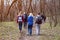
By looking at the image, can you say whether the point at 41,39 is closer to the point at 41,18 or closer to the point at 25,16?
the point at 41,18

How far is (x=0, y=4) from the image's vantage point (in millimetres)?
12859

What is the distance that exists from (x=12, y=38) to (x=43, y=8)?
239 cm

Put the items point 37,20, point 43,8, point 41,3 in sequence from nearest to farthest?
1. point 41,3
2. point 43,8
3. point 37,20

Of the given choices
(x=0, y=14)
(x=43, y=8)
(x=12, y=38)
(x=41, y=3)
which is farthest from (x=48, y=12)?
(x=0, y=14)

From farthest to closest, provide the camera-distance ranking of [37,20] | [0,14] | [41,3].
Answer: [0,14]
[37,20]
[41,3]

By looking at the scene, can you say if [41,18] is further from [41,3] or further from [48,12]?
[41,3]

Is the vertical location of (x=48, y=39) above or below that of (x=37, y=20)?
below

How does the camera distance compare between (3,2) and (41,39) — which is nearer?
(41,39)

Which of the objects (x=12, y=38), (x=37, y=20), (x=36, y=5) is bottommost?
(x=12, y=38)

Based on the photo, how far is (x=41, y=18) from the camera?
43.5ft

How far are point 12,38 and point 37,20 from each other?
5.52 feet

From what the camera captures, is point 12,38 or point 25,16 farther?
point 25,16

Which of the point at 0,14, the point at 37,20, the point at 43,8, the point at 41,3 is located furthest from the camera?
the point at 0,14

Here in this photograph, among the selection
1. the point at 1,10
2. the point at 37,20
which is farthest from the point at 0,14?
the point at 37,20
